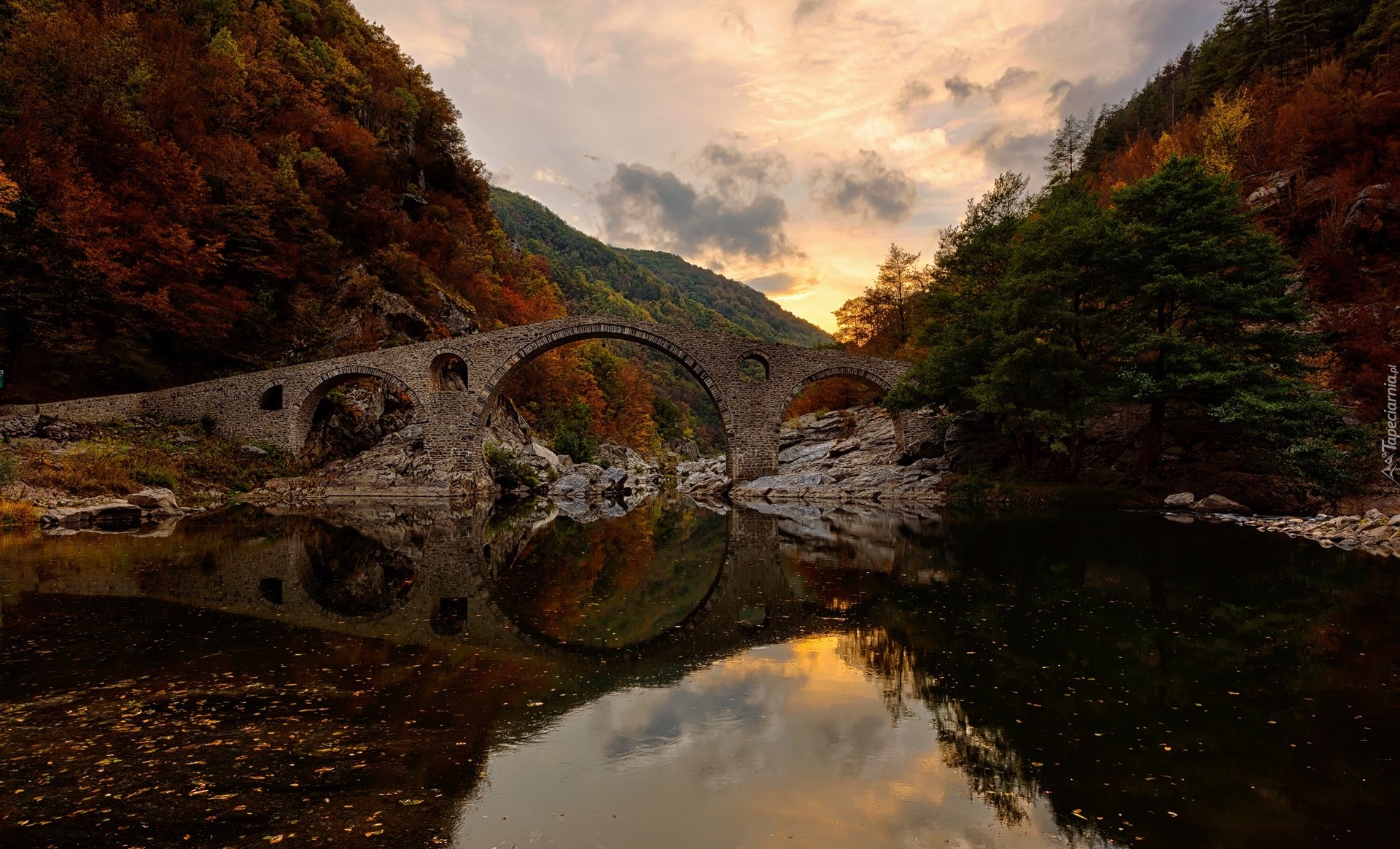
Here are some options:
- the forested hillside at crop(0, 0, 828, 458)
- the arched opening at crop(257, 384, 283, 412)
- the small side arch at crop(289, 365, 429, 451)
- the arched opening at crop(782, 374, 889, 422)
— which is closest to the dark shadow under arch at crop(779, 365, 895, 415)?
the arched opening at crop(782, 374, 889, 422)

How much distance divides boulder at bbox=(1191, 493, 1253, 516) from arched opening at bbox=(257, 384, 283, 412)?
3205 centimetres

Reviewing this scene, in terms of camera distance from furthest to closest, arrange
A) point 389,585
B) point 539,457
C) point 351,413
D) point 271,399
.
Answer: point 539,457
point 351,413
point 271,399
point 389,585

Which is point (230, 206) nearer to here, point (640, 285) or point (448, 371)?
point (448, 371)

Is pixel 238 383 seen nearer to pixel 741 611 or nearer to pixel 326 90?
pixel 326 90

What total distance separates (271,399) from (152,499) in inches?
409

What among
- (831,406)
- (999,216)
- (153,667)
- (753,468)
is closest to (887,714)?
(153,667)

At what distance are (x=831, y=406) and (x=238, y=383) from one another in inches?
1175

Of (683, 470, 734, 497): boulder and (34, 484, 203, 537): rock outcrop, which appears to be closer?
(34, 484, 203, 537): rock outcrop

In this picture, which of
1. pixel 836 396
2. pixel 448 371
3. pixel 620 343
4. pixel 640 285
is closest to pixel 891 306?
pixel 836 396

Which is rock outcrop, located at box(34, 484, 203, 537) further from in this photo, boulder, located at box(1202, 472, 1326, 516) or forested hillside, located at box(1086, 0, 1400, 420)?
forested hillside, located at box(1086, 0, 1400, 420)

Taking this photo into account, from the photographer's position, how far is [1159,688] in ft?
17.0

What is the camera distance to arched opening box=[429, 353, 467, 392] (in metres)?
27.5

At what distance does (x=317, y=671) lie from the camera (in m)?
5.45

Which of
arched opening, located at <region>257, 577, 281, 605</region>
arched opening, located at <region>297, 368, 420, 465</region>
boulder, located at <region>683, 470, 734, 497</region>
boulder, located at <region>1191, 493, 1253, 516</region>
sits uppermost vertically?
arched opening, located at <region>297, 368, 420, 465</region>
